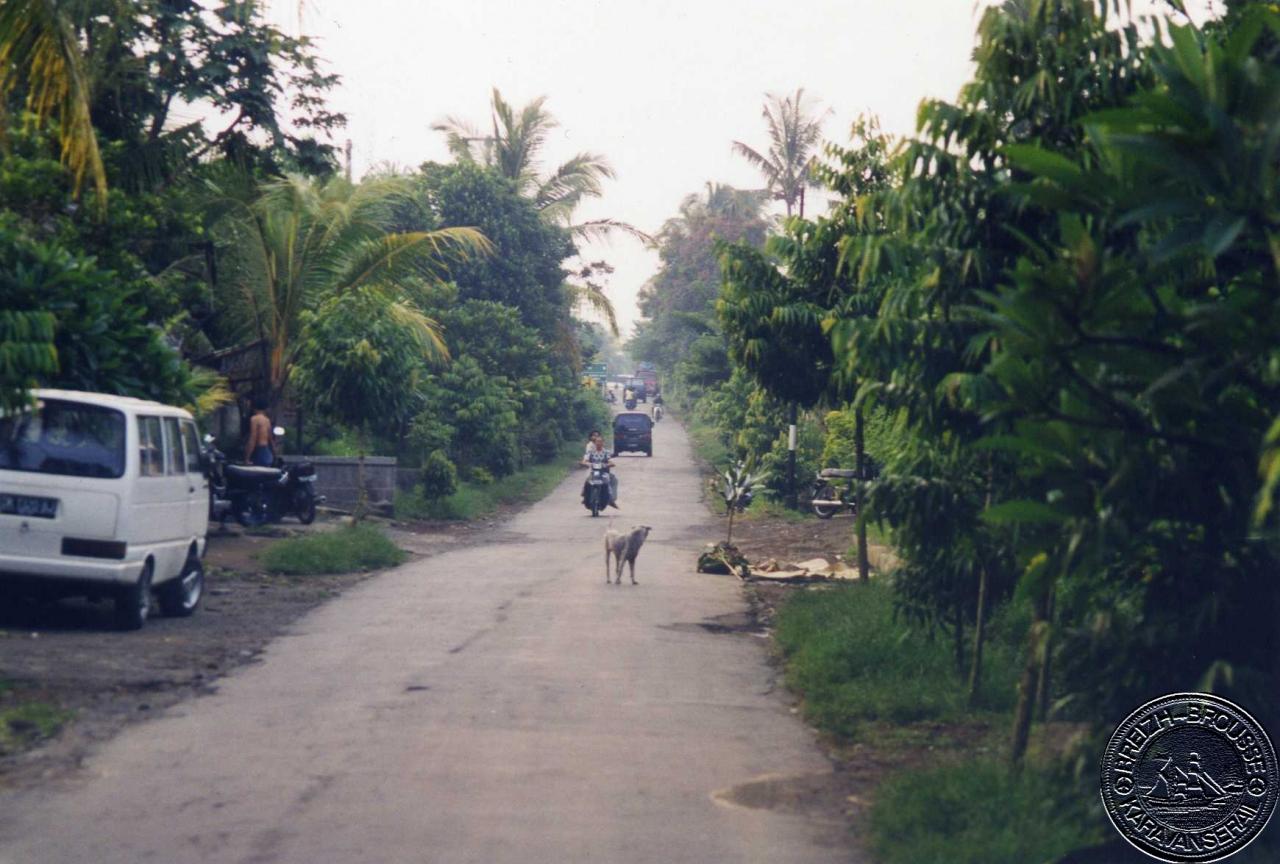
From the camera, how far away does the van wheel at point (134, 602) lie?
11.6 m

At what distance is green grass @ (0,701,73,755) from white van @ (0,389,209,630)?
2.34 metres

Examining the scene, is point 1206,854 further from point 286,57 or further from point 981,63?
point 286,57

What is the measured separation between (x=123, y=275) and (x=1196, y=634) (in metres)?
12.5

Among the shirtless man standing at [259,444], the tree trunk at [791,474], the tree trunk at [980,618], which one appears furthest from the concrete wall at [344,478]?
the tree trunk at [980,618]

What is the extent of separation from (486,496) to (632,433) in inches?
935

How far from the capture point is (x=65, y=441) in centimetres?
1106

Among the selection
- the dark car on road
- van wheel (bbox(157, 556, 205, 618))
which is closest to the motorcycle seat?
van wheel (bbox(157, 556, 205, 618))

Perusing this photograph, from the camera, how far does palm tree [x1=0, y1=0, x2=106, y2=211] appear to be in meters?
9.41

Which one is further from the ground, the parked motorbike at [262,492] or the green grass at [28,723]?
the parked motorbike at [262,492]

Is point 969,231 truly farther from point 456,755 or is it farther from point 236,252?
point 236,252

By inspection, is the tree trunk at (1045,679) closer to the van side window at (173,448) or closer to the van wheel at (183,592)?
the van side window at (173,448)

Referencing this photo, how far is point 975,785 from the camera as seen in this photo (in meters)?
6.89

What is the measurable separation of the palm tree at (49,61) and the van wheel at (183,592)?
386cm

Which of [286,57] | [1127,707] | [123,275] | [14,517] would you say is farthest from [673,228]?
[1127,707]
